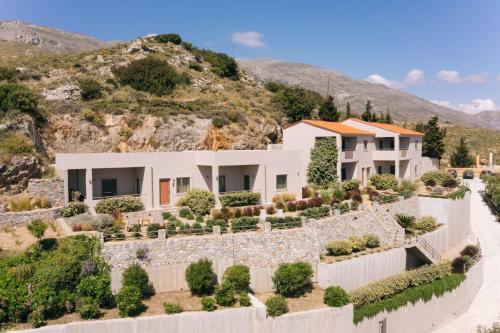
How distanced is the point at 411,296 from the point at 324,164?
17.0m

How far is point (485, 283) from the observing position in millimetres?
31219

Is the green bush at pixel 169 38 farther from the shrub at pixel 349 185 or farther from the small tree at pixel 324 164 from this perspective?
the shrub at pixel 349 185

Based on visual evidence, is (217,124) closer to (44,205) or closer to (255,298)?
(44,205)

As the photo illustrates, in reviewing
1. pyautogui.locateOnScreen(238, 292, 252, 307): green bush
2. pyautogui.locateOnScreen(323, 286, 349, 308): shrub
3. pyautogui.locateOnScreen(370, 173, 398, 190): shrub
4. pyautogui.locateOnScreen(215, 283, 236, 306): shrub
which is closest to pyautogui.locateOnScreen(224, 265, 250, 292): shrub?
pyautogui.locateOnScreen(215, 283, 236, 306): shrub

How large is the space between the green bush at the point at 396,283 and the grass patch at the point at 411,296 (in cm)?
27

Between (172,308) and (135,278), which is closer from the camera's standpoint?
(172,308)

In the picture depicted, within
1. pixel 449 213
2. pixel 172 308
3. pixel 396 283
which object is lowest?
pixel 396 283

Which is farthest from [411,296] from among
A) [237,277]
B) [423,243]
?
[237,277]

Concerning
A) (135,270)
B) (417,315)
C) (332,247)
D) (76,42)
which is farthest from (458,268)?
(76,42)

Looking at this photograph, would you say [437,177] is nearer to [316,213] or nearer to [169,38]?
[316,213]

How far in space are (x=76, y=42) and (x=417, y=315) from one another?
430 ft

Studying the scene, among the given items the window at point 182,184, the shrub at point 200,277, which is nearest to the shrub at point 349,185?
the window at point 182,184

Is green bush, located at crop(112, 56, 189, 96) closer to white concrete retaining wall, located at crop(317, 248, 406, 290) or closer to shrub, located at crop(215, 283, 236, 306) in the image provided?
white concrete retaining wall, located at crop(317, 248, 406, 290)

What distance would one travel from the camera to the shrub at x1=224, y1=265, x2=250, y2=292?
870 inches
